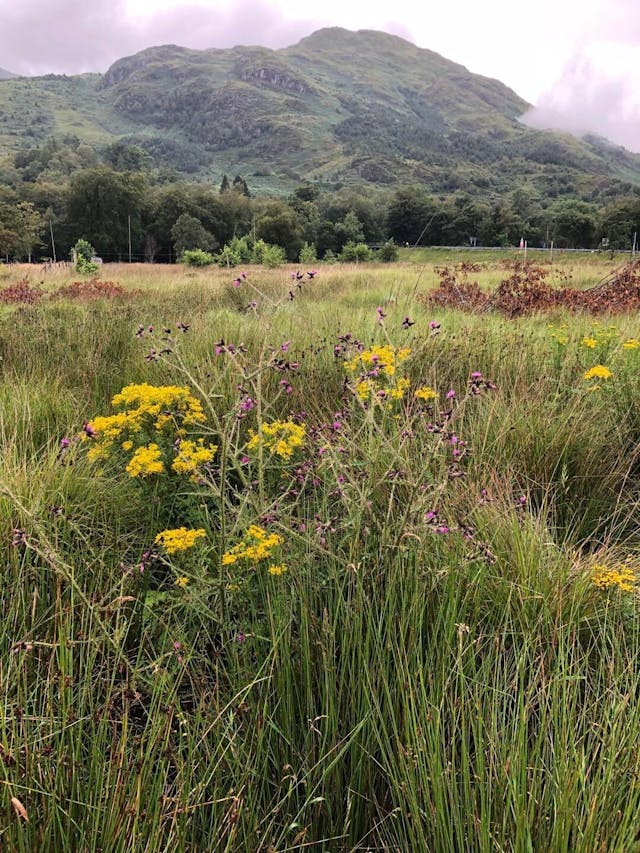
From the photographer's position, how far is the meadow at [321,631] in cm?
97

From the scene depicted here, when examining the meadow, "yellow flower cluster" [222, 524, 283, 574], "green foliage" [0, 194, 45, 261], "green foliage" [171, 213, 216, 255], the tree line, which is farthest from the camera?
"green foliage" [171, 213, 216, 255]

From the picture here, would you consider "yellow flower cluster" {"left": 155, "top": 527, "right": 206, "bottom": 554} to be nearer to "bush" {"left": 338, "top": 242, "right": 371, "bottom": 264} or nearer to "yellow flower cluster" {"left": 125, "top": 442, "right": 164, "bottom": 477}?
"yellow flower cluster" {"left": 125, "top": 442, "right": 164, "bottom": 477}

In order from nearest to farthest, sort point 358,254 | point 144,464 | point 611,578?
point 611,578
point 144,464
point 358,254

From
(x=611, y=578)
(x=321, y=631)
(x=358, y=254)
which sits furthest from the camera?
(x=358, y=254)

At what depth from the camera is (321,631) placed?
137 centimetres

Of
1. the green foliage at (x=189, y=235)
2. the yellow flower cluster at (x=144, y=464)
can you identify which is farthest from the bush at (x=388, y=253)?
the yellow flower cluster at (x=144, y=464)

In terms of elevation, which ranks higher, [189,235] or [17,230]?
[189,235]

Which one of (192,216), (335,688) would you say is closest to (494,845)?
(335,688)

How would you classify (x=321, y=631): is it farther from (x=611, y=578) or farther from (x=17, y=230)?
(x=17, y=230)

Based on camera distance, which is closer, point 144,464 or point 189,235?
point 144,464

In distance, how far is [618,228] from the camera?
42656 millimetres

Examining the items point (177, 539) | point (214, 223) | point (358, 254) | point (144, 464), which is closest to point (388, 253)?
point (358, 254)

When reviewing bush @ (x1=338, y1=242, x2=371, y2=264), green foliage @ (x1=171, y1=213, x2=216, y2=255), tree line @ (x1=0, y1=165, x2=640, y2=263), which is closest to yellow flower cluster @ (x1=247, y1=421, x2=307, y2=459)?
bush @ (x1=338, y1=242, x2=371, y2=264)

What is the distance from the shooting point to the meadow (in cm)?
97
